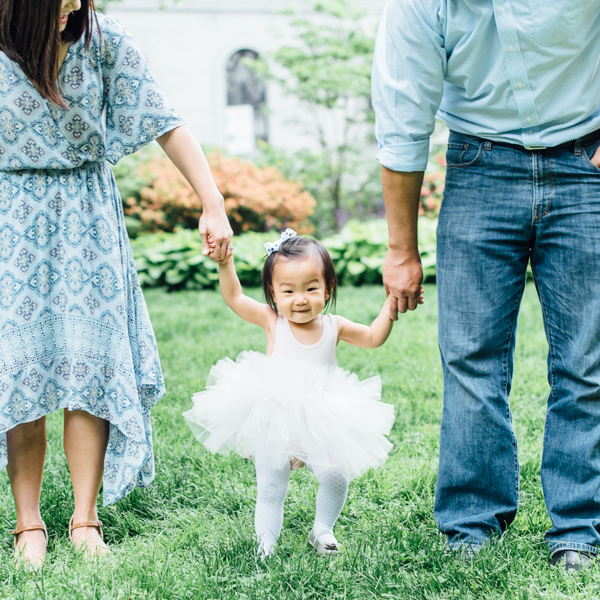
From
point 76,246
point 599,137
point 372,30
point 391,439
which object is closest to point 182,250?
point 391,439

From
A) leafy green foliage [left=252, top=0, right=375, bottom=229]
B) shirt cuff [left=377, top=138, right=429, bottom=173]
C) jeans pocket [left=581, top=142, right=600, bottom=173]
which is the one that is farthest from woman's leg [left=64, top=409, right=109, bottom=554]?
leafy green foliage [left=252, top=0, right=375, bottom=229]

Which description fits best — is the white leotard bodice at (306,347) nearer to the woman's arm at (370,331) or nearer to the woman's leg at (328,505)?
the woman's arm at (370,331)

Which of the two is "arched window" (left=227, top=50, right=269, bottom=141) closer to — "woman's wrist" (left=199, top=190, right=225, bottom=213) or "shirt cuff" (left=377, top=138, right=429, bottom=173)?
"woman's wrist" (left=199, top=190, right=225, bottom=213)

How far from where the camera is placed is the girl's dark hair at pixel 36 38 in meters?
2.02

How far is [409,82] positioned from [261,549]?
148 centimetres

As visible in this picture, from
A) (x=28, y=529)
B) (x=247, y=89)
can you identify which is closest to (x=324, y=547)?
(x=28, y=529)

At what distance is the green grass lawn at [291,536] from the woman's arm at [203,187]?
0.95 meters

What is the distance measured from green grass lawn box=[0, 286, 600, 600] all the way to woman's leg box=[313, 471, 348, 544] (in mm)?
70

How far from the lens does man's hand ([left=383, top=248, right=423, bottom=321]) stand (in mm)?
2189

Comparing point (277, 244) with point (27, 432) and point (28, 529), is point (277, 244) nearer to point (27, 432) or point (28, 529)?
point (27, 432)

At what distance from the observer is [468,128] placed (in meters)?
2.11

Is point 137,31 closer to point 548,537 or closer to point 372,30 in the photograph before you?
point 372,30

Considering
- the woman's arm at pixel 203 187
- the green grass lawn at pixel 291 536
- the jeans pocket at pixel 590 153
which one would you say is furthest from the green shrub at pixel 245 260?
the jeans pocket at pixel 590 153

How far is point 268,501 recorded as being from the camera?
2209 mm
